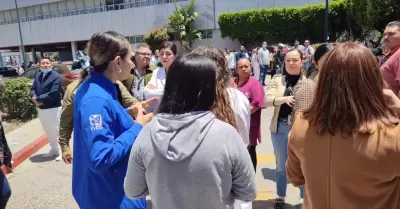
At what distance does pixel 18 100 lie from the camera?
29.6ft

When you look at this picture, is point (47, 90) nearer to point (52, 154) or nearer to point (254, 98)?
point (52, 154)

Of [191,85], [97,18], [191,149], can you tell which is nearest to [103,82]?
[191,85]

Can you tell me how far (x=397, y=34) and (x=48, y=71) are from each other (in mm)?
5577

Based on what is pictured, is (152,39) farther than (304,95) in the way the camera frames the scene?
Yes

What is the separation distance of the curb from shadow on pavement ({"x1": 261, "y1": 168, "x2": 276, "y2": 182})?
4.39m

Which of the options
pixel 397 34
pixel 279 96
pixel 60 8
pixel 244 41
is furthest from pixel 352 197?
pixel 60 8

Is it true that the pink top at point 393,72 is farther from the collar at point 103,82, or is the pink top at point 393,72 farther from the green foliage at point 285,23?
the green foliage at point 285,23

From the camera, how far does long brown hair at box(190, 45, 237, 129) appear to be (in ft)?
6.08

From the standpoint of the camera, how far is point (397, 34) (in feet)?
11.4

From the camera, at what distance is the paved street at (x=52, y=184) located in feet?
14.0

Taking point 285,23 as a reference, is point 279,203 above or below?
below

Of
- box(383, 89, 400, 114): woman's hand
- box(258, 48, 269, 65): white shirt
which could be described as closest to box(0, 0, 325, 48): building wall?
box(258, 48, 269, 65): white shirt

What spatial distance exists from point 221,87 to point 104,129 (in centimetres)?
81

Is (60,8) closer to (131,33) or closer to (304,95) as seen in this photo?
(131,33)
